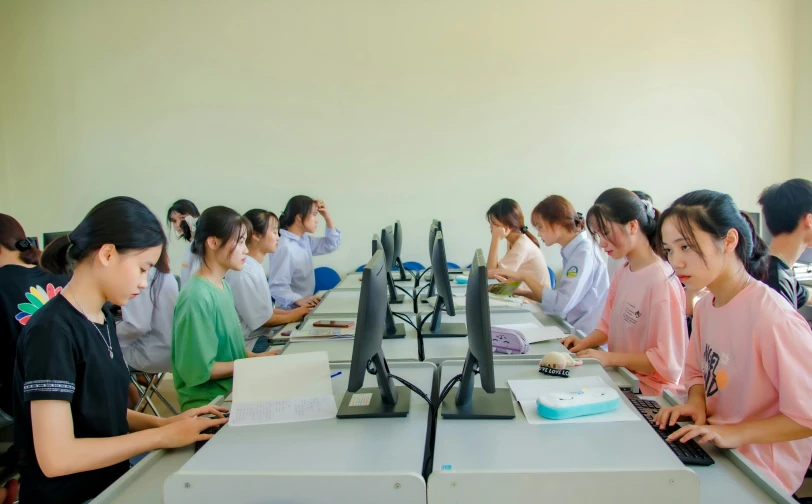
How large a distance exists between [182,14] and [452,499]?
4.75 m

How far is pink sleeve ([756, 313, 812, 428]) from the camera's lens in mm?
1155

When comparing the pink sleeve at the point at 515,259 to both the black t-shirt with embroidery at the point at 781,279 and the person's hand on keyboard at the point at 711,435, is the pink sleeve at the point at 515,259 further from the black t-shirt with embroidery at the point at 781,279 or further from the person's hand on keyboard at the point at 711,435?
the person's hand on keyboard at the point at 711,435

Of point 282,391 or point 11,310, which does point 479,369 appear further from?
point 11,310

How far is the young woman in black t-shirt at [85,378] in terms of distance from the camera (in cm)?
115

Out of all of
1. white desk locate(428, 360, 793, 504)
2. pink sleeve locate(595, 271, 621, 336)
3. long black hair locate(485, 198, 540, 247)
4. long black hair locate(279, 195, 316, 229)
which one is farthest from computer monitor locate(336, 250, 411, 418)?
long black hair locate(279, 195, 316, 229)

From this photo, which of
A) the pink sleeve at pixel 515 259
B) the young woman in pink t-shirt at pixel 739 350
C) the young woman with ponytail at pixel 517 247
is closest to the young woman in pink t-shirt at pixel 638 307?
the young woman in pink t-shirt at pixel 739 350

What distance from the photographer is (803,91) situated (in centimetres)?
423

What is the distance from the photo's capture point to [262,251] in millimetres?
3094

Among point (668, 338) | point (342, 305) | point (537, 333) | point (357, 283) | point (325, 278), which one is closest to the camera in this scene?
point (668, 338)

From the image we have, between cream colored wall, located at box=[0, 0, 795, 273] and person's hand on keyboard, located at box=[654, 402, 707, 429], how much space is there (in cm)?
328

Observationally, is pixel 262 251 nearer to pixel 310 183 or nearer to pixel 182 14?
pixel 310 183

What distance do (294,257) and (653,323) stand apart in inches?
98.6

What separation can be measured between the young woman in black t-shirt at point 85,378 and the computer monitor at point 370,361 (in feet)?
1.16

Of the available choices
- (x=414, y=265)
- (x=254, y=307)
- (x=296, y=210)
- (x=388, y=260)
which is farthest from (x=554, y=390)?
(x=414, y=265)
